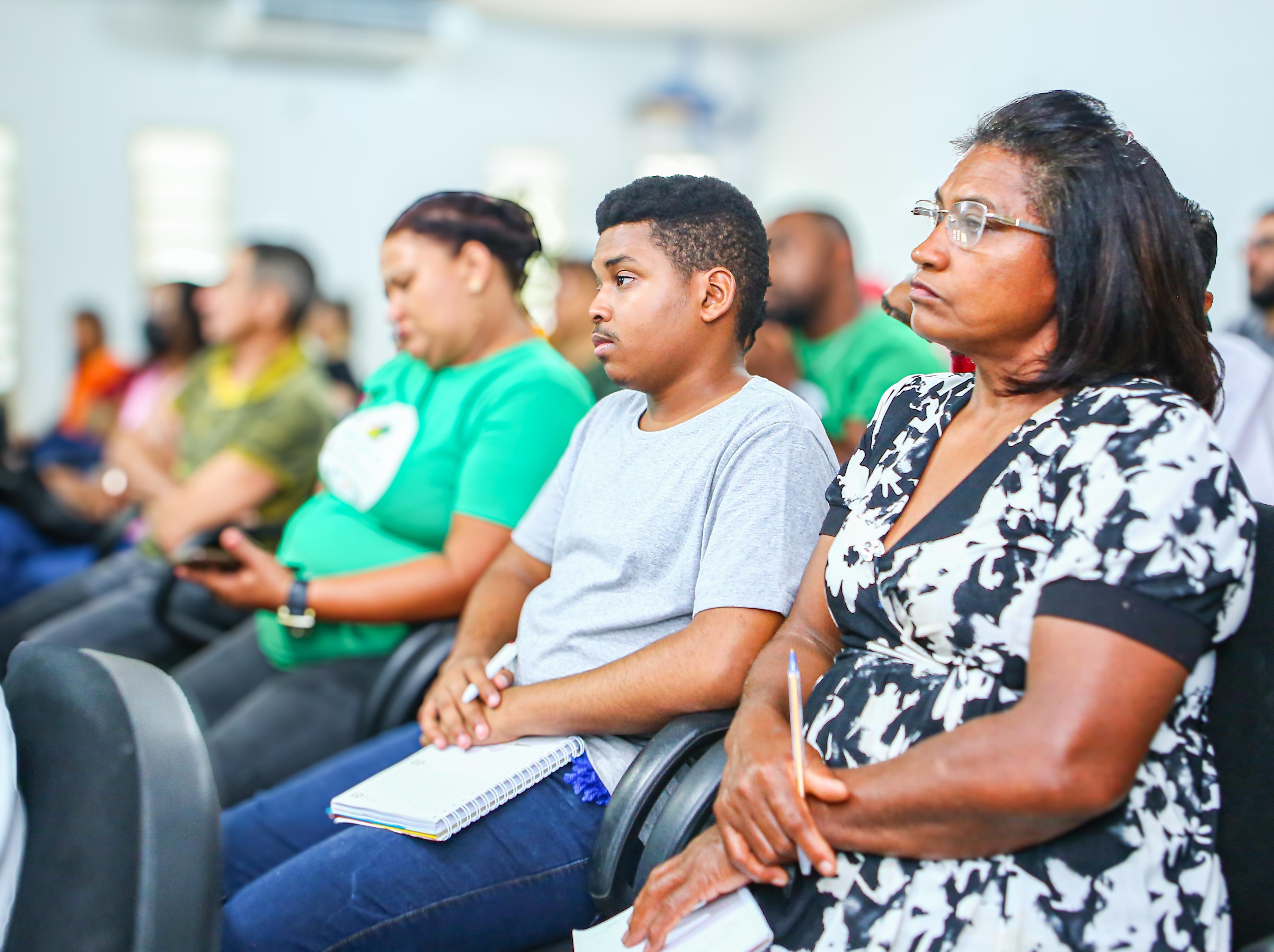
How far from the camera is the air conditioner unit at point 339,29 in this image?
730 centimetres

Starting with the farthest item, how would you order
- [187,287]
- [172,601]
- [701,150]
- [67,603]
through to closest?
[701,150]
[187,287]
[67,603]
[172,601]

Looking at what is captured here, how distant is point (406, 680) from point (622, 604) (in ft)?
1.94

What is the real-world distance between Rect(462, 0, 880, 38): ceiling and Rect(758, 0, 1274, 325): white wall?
329mm

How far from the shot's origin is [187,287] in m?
4.12

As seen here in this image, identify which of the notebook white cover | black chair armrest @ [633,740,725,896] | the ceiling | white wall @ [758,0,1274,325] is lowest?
the notebook white cover

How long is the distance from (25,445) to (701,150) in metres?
6.14

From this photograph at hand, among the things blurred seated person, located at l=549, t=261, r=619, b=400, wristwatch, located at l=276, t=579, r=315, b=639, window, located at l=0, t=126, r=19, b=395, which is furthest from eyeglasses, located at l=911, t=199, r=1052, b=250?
window, located at l=0, t=126, r=19, b=395

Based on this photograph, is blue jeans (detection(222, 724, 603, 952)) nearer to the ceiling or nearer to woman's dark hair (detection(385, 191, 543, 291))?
woman's dark hair (detection(385, 191, 543, 291))

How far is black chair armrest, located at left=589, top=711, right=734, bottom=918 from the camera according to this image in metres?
1.19

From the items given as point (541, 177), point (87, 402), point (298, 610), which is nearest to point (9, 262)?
point (87, 402)

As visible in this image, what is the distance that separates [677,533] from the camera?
1323 mm

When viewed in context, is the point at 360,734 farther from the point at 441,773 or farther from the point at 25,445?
the point at 25,445

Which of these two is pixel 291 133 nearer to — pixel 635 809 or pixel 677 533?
pixel 677 533

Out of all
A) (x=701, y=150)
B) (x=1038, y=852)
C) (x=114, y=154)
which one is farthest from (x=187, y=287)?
(x=701, y=150)
